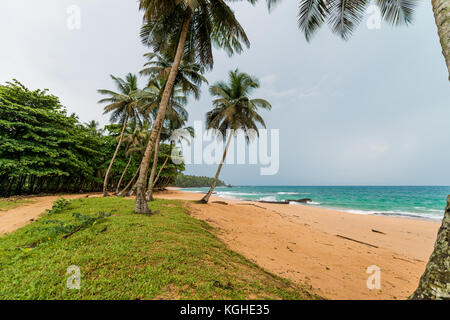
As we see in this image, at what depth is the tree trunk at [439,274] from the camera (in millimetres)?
1426

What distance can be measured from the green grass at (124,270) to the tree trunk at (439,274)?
4.55 feet

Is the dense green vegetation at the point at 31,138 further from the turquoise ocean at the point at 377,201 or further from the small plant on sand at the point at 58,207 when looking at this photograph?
the turquoise ocean at the point at 377,201

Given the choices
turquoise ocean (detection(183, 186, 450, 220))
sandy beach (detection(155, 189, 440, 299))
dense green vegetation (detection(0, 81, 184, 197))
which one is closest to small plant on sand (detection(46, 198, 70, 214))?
sandy beach (detection(155, 189, 440, 299))

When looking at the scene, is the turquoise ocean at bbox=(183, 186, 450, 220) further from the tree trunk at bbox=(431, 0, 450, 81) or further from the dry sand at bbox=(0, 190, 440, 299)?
the tree trunk at bbox=(431, 0, 450, 81)

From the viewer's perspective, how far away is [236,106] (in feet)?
36.3

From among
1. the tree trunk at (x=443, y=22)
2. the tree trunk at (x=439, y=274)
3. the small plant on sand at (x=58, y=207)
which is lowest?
the small plant on sand at (x=58, y=207)

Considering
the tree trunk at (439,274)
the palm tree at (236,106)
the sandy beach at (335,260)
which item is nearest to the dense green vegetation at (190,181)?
the palm tree at (236,106)

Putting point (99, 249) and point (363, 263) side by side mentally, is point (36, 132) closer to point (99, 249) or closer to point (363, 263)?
point (99, 249)

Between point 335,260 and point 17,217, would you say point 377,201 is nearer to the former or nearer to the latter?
point 335,260

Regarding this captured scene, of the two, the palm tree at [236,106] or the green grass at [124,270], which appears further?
the palm tree at [236,106]

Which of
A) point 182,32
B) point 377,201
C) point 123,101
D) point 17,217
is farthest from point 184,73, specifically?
point 377,201

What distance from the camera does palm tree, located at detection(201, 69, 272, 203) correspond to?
36.1ft
